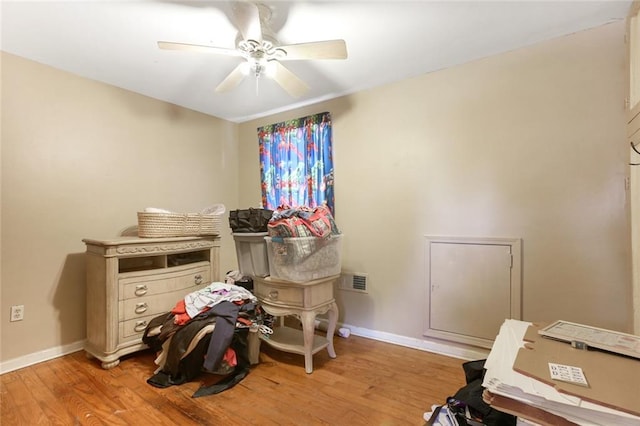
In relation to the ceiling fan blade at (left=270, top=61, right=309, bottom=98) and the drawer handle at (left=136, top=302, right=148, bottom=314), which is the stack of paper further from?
the drawer handle at (left=136, top=302, right=148, bottom=314)

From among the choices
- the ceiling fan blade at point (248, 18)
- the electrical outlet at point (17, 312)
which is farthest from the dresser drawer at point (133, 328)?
the ceiling fan blade at point (248, 18)

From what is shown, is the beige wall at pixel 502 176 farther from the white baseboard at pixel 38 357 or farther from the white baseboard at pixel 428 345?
the white baseboard at pixel 38 357

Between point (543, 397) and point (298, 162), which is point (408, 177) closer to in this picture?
point (298, 162)

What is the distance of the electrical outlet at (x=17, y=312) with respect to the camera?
2164 millimetres

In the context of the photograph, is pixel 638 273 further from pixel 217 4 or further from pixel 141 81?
pixel 141 81

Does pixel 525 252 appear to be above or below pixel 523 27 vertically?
below

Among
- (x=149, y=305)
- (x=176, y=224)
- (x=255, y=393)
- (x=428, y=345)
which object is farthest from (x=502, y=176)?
(x=149, y=305)

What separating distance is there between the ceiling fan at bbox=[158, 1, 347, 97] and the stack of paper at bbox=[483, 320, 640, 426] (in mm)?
1627

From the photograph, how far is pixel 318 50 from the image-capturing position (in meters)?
1.74

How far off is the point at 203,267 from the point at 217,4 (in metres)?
2.01

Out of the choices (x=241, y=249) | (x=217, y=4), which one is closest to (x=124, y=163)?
(x=241, y=249)

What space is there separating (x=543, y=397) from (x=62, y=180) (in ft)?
10.4

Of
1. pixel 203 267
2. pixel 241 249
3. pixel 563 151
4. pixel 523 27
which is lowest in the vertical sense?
pixel 203 267

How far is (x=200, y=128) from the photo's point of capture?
11.3 ft
